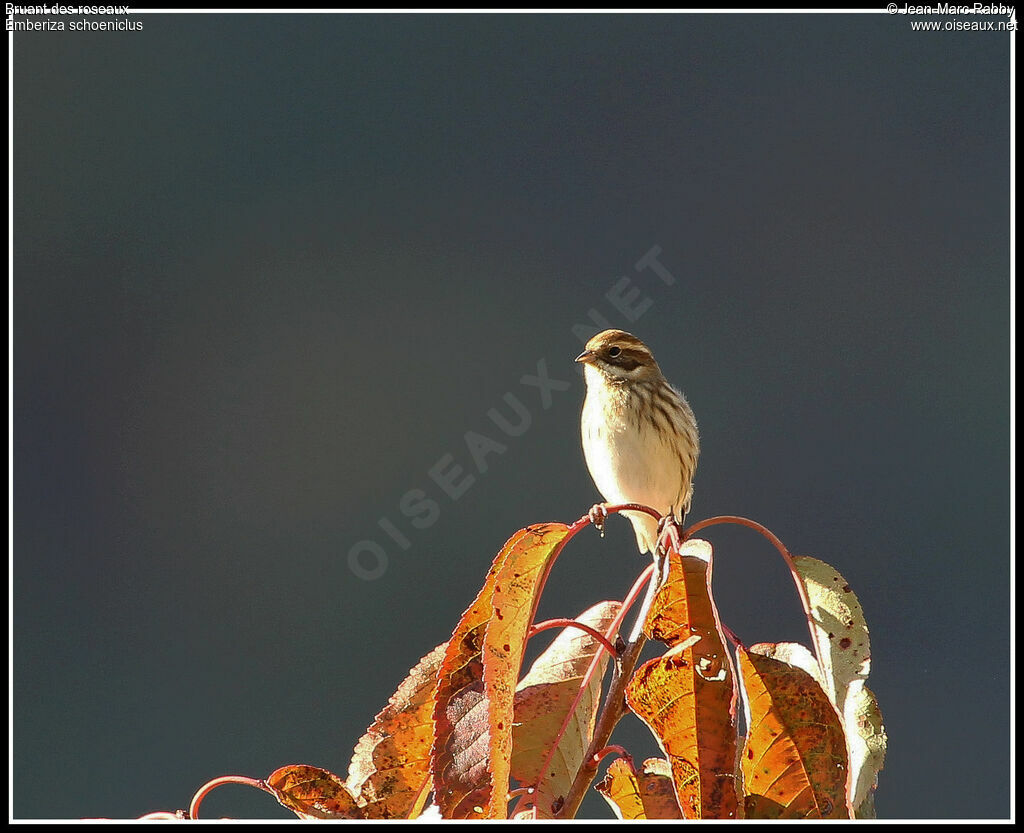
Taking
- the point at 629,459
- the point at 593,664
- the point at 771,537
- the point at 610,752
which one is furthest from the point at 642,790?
the point at 629,459

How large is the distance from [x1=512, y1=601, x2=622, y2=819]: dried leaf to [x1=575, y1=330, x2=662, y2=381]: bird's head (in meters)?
1.97

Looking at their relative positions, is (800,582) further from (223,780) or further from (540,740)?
(223,780)

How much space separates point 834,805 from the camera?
5.55 feet

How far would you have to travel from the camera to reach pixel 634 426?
3889 millimetres

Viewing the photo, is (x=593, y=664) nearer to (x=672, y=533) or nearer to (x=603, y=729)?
(x=603, y=729)

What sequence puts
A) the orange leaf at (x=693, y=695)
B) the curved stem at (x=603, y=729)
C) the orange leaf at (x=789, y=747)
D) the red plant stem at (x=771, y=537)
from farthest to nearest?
the red plant stem at (x=771, y=537) → the curved stem at (x=603, y=729) → the orange leaf at (x=789, y=747) → the orange leaf at (x=693, y=695)

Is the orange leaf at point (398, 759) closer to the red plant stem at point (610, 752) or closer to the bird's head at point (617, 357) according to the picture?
the red plant stem at point (610, 752)

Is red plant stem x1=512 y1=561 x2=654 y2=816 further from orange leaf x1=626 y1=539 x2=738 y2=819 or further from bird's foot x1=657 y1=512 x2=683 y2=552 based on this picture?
orange leaf x1=626 y1=539 x2=738 y2=819

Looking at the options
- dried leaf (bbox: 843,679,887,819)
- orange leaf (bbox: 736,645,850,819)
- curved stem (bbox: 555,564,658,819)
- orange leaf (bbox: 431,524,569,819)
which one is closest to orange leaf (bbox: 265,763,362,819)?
orange leaf (bbox: 431,524,569,819)

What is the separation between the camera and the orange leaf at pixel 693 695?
1591mm

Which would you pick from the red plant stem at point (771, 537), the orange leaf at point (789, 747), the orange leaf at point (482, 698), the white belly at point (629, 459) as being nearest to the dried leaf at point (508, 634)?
the orange leaf at point (482, 698)

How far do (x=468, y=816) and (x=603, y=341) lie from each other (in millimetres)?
2456

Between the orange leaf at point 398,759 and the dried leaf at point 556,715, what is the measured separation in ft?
0.50

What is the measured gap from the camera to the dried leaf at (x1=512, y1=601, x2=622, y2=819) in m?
1.88
